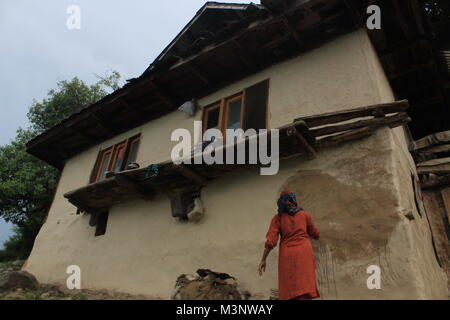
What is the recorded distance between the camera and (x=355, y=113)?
17.0 feet

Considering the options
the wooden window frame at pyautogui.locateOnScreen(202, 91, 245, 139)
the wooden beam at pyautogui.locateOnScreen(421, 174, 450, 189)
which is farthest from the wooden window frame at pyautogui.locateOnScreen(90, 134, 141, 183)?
the wooden beam at pyautogui.locateOnScreen(421, 174, 450, 189)

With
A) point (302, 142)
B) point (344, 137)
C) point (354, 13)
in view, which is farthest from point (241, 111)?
point (354, 13)

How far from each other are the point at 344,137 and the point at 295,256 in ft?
7.30

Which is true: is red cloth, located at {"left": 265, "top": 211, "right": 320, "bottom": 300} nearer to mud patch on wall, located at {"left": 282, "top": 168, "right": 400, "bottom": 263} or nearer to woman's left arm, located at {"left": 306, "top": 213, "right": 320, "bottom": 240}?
woman's left arm, located at {"left": 306, "top": 213, "right": 320, "bottom": 240}

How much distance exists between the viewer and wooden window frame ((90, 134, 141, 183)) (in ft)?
30.9

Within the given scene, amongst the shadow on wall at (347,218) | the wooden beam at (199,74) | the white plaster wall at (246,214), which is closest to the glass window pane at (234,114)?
the white plaster wall at (246,214)

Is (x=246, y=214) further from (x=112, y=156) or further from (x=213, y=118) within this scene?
(x=112, y=156)

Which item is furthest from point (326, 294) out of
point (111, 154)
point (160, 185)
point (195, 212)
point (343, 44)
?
point (111, 154)

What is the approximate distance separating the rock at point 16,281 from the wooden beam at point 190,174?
15.5ft

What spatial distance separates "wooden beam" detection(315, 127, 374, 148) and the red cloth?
156 centimetres

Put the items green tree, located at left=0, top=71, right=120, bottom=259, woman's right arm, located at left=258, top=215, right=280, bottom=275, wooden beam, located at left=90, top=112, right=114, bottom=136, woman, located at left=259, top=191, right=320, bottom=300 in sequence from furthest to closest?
1. green tree, located at left=0, top=71, right=120, bottom=259
2. wooden beam, located at left=90, top=112, right=114, bottom=136
3. woman's right arm, located at left=258, top=215, right=280, bottom=275
4. woman, located at left=259, top=191, right=320, bottom=300

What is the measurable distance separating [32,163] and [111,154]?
758cm

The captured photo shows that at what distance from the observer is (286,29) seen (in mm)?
6668
